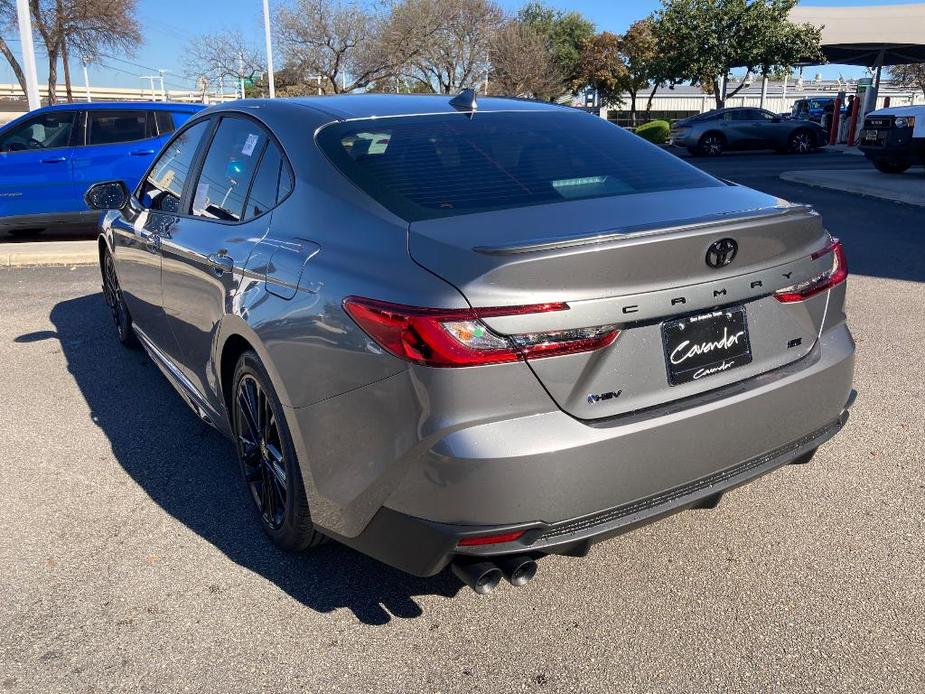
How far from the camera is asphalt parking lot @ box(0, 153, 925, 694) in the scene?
2.48 m

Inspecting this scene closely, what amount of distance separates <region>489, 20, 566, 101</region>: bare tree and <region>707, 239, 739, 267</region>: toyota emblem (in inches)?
1696

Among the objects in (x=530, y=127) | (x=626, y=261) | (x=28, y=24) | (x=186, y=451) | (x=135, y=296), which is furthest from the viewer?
(x=28, y=24)

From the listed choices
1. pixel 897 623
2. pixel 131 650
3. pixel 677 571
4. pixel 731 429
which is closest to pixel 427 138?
pixel 731 429

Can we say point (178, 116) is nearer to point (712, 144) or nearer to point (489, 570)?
point (489, 570)

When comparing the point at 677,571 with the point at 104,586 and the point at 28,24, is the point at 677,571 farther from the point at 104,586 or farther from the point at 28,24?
the point at 28,24

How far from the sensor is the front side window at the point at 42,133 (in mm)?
10211

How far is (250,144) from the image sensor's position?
11.1ft

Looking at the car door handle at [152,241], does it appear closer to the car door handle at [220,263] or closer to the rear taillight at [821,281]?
the car door handle at [220,263]

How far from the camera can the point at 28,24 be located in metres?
14.9

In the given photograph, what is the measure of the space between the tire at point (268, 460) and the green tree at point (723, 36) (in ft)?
112

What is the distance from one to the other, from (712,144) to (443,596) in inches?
960

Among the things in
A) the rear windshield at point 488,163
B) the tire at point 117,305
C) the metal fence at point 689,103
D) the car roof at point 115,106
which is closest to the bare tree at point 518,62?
the metal fence at point 689,103

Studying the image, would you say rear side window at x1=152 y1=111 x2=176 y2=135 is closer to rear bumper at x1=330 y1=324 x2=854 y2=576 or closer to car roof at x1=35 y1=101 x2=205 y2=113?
car roof at x1=35 y1=101 x2=205 y2=113

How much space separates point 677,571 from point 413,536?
114 centimetres
